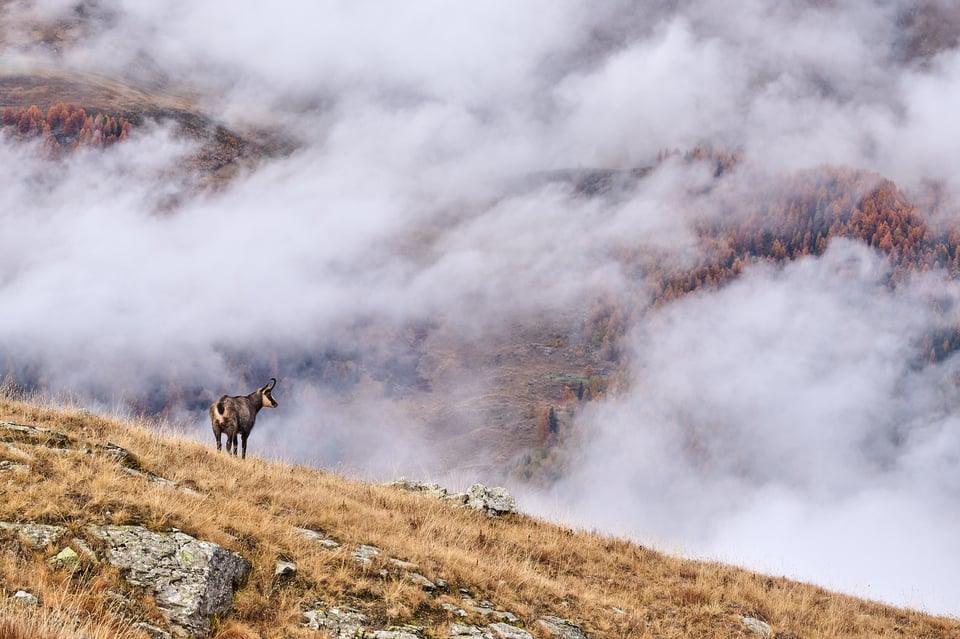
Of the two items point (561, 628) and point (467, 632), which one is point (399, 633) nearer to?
point (467, 632)

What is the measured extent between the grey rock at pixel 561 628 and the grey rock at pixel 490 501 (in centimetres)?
764

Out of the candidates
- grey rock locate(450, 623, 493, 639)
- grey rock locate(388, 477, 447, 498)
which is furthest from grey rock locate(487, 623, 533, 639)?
grey rock locate(388, 477, 447, 498)

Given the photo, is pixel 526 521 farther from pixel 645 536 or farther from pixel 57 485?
pixel 57 485

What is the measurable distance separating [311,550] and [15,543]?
12.5 feet

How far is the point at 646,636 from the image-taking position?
10711mm

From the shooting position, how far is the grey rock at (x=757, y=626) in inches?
495

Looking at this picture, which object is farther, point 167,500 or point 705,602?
point 705,602

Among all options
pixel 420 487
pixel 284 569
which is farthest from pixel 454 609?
pixel 420 487

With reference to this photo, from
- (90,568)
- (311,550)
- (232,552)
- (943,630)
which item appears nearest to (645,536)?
(943,630)

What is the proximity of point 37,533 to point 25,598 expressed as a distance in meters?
1.47

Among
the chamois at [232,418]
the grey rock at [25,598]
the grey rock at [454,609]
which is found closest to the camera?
the grey rock at [25,598]

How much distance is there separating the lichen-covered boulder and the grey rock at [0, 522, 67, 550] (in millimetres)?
407

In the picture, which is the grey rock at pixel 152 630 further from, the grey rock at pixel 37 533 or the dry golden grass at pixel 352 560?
the grey rock at pixel 37 533

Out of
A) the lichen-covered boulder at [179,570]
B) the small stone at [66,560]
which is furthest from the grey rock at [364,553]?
the small stone at [66,560]
